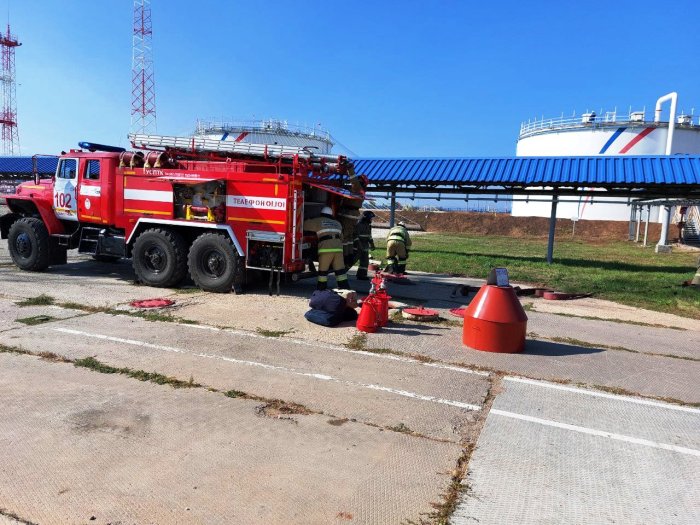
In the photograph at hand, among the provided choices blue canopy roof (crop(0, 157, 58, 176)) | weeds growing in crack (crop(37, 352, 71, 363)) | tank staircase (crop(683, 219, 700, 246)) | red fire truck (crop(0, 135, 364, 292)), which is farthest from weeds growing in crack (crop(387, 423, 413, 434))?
tank staircase (crop(683, 219, 700, 246))

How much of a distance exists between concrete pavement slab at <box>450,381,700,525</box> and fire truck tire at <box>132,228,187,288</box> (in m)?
6.66

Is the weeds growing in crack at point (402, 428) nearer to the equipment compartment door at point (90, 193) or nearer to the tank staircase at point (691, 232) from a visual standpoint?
the equipment compartment door at point (90, 193)

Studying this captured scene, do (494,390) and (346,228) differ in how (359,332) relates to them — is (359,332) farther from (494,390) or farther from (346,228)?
(346,228)

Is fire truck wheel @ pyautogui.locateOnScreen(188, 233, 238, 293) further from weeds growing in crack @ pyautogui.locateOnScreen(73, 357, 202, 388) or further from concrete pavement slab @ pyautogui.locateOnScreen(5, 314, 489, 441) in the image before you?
weeds growing in crack @ pyautogui.locateOnScreen(73, 357, 202, 388)

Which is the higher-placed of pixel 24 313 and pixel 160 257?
pixel 160 257

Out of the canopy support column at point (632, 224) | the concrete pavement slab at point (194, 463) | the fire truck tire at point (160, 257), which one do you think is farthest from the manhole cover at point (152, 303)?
the canopy support column at point (632, 224)

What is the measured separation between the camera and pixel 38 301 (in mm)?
8062

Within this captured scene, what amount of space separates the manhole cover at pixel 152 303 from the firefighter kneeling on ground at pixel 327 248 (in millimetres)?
2469

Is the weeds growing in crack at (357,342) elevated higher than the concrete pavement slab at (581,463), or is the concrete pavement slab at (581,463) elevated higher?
the weeds growing in crack at (357,342)

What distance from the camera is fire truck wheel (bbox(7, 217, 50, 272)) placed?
431 inches

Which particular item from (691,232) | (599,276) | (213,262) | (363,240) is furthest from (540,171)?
(691,232)

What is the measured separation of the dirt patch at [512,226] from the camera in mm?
40812

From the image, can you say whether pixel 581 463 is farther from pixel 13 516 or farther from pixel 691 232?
pixel 691 232

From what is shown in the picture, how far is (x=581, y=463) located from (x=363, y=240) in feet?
26.9
